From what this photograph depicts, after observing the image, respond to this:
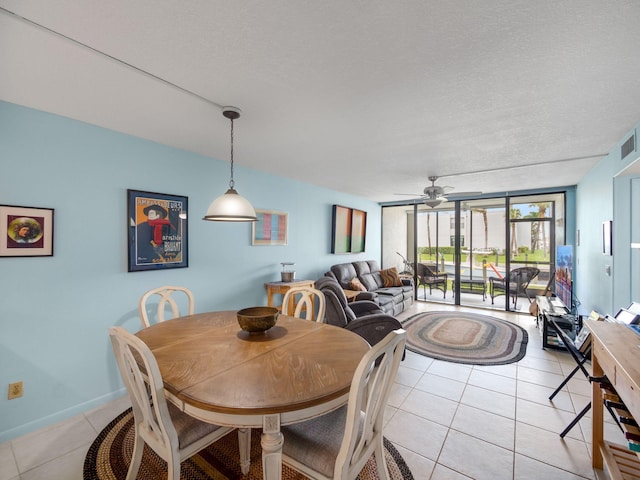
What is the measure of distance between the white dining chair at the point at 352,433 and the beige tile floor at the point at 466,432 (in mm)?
748

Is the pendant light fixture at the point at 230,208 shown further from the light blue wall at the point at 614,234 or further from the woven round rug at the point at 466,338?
the light blue wall at the point at 614,234

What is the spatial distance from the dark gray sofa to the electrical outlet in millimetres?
3682

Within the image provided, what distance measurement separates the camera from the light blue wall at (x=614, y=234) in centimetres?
264

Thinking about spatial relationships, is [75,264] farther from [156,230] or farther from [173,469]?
[173,469]

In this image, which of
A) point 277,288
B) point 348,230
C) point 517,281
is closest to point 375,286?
point 348,230

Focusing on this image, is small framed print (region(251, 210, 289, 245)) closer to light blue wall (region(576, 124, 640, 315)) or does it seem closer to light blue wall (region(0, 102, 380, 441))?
light blue wall (region(0, 102, 380, 441))

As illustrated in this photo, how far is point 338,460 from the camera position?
3.79 feet

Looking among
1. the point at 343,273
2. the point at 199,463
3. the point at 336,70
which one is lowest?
the point at 199,463

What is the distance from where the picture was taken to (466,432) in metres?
2.10

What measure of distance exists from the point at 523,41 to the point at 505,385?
9.83 ft

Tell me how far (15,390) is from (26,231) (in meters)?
1.18

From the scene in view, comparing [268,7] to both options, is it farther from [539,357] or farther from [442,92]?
[539,357]

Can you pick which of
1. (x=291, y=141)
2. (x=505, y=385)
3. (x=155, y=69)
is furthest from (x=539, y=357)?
(x=155, y=69)

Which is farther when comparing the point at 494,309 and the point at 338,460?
the point at 494,309
